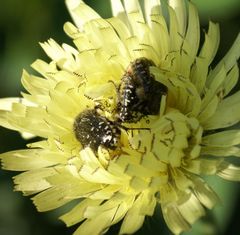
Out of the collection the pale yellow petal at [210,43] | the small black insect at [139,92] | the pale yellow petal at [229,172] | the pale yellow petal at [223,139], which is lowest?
the pale yellow petal at [229,172]

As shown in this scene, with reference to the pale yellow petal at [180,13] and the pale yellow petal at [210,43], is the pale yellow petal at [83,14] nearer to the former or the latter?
the pale yellow petal at [180,13]

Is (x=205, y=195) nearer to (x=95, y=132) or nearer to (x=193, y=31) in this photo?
(x=95, y=132)

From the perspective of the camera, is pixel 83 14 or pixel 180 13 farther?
pixel 83 14

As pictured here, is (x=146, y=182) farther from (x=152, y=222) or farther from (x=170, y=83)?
(x=152, y=222)

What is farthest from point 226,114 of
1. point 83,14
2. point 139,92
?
point 83,14

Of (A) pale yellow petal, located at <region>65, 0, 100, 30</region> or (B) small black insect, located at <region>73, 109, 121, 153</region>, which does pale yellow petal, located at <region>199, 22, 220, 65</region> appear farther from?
(A) pale yellow petal, located at <region>65, 0, 100, 30</region>

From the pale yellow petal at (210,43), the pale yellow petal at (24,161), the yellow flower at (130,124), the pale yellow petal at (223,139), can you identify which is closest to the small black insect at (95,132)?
the yellow flower at (130,124)

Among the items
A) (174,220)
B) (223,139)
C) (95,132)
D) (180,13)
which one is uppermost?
(180,13)
